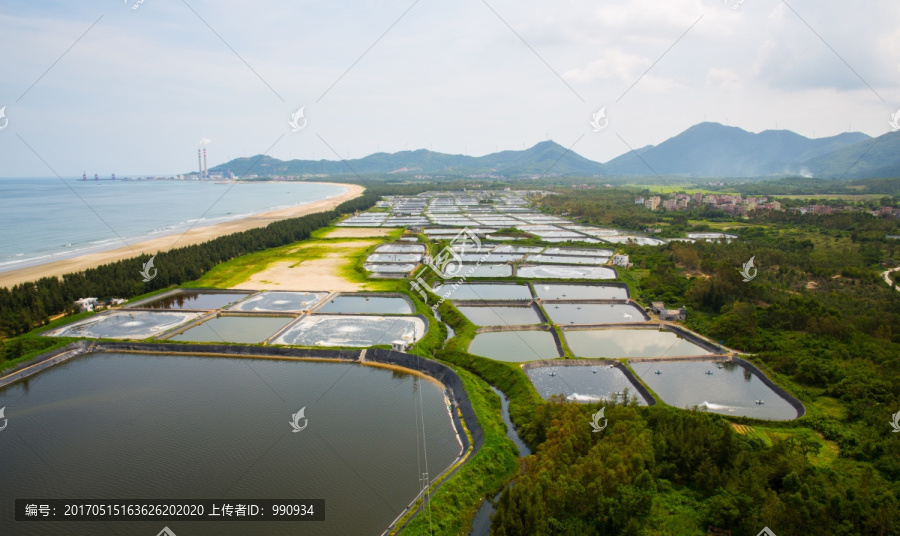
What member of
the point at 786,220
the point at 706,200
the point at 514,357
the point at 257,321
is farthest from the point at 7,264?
the point at 706,200

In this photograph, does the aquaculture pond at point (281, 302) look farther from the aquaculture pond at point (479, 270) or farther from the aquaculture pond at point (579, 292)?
the aquaculture pond at point (579, 292)

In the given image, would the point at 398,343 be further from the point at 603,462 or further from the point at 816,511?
the point at 816,511

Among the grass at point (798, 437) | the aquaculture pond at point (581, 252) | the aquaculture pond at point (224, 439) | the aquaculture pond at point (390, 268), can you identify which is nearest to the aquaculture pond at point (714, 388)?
the grass at point (798, 437)

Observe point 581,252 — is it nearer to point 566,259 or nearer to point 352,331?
point 566,259

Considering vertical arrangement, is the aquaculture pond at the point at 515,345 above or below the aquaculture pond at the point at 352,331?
below

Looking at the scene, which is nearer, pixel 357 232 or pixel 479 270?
pixel 479 270
